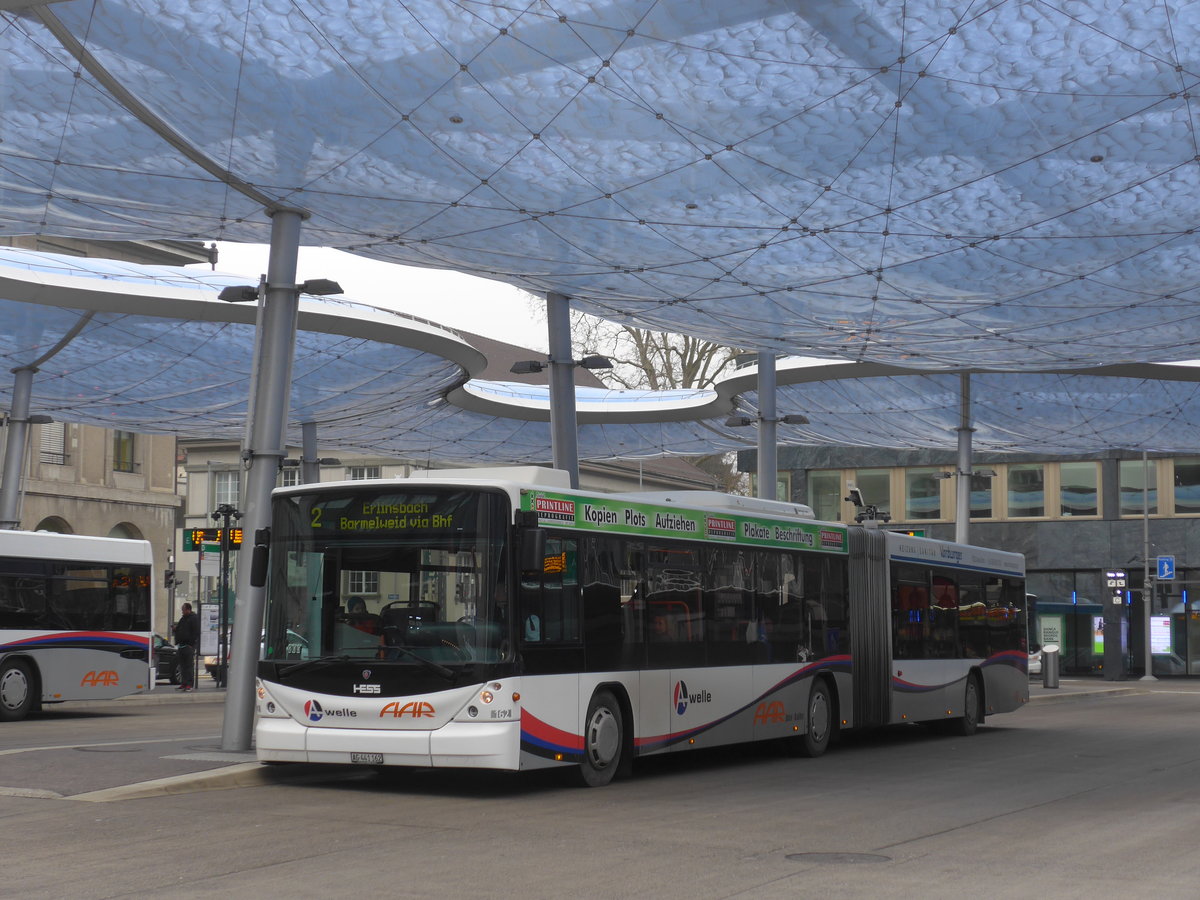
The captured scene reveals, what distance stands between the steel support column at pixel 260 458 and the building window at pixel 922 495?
138 feet

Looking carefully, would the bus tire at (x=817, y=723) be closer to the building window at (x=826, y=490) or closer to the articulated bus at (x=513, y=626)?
the articulated bus at (x=513, y=626)

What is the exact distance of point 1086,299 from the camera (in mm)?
25984

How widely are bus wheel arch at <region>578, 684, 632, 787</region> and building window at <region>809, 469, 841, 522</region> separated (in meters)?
45.1

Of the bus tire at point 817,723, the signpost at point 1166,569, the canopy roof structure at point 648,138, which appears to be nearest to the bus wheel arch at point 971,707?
the bus tire at point 817,723

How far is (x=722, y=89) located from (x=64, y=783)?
9.97 meters

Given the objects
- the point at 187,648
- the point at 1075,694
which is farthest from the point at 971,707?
the point at 187,648

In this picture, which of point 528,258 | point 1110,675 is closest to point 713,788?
point 528,258

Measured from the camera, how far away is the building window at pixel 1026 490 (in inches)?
2200

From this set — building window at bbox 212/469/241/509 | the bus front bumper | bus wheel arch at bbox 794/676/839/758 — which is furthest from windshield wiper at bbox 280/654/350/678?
building window at bbox 212/469/241/509

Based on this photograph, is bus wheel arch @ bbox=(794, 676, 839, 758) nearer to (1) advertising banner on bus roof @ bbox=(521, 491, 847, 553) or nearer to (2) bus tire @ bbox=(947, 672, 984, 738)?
(1) advertising banner on bus roof @ bbox=(521, 491, 847, 553)

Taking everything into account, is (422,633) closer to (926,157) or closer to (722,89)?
(722,89)

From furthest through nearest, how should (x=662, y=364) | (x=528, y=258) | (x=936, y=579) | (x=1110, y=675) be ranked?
(x=662, y=364), (x=1110, y=675), (x=528, y=258), (x=936, y=579)

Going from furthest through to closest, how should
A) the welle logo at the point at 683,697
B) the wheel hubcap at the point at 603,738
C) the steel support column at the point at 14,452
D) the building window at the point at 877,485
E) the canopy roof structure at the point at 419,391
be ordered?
the building window at the point at 877,485 < the steel support column at the point at 14,452 < the canopy roof structure at the point at 419,391 < the welle logo at the point at 683,697 < the wheel hubcap at the point at 603,738

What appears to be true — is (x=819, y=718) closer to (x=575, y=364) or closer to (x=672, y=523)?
(x=672, y=523)
